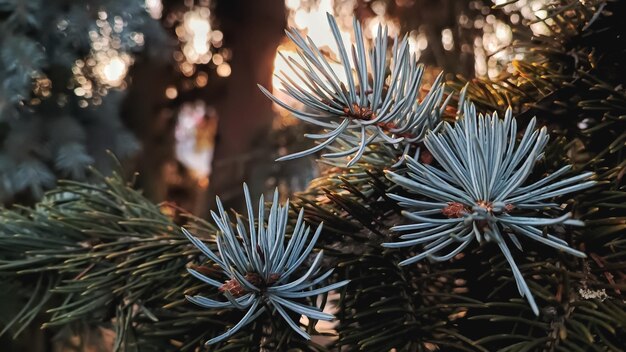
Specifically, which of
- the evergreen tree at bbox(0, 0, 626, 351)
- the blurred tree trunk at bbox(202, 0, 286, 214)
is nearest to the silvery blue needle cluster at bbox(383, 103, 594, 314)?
the evergreen tree at bbox(0, 0, 626, 351)

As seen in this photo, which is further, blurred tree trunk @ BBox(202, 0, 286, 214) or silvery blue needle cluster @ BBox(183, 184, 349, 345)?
blurred tree trunk @ BBox(202, 0, 286, 214)

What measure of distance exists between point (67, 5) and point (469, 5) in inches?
15.5

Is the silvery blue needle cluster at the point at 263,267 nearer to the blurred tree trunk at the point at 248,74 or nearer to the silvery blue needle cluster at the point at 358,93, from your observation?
the silvery blue needle cluster at the point at 358,93

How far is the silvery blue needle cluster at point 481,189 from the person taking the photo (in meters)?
0.13

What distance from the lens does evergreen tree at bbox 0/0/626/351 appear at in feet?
0.47

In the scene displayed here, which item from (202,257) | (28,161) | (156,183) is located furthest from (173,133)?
(202,257)

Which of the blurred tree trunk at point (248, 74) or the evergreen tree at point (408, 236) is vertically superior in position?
the blurred tree trunk at point (248, 74)

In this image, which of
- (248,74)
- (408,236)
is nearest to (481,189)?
(408,236)

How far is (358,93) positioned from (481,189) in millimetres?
55

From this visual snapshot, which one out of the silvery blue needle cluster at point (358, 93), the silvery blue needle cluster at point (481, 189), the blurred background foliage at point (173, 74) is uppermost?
the blurred background foliage at point (173, 74)

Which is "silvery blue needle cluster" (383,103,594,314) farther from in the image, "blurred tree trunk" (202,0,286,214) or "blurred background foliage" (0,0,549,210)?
"blurred tree trunk" (202,0,286,214)

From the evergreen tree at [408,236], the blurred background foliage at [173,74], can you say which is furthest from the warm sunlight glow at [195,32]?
the evergreen tree at [408,236]

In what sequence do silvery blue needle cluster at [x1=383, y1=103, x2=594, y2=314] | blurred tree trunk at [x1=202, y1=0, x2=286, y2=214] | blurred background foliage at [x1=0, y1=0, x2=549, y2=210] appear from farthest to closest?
blurred tree trunk at [x1=202, y1=0, x2=286, y2=214], blurred background foliage at [x1=0, y1=0, x2=549, y2=210], silvery blue needle cluster at [x1=383, y1=103, x2=594, y2=314]

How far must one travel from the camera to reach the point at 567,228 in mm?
162
